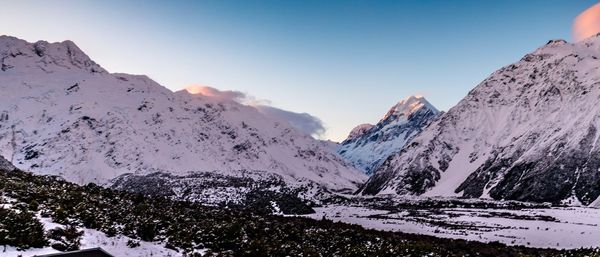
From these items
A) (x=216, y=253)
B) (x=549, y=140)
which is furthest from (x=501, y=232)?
(x=549, y=140)

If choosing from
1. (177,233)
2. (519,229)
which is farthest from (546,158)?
(177,233)

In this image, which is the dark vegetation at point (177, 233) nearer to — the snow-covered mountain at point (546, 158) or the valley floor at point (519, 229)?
the valley floor at point (519, 229)

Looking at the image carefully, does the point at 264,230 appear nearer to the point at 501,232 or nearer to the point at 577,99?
the point at 501,232

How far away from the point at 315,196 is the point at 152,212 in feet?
347

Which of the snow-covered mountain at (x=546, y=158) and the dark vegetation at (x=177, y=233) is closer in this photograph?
the dark vegetation at (x=177, y=233)

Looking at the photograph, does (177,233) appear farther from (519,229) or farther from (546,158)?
(546,158)

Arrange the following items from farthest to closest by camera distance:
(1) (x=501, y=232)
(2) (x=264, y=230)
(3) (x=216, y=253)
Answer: (1) (x=501, y=232)
(2) (x=264, y=230)
(3) (x=216, y=253)

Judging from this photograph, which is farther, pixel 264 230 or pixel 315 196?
pixel 315 196

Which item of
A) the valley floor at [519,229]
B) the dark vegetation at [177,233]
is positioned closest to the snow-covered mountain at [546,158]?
the valley floor at [519,229]

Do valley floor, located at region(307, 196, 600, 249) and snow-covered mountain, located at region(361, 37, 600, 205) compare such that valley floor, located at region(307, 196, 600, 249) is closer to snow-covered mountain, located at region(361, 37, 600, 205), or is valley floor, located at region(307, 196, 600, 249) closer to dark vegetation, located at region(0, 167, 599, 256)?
dark vegetation, located at region(0, 167, 599, 256)

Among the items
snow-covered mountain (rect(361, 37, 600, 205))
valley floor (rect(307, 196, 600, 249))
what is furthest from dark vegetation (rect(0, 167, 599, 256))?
snow-covered mountain (rect(361, 37, 600, 205))

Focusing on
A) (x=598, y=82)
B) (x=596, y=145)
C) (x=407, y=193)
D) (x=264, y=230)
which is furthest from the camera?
(x=407, y=193)

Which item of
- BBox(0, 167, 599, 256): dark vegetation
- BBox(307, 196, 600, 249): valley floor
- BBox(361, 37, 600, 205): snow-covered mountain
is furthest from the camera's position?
BBox(361, 37, 600, 205): snow-covered mountain

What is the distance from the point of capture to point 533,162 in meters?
154
